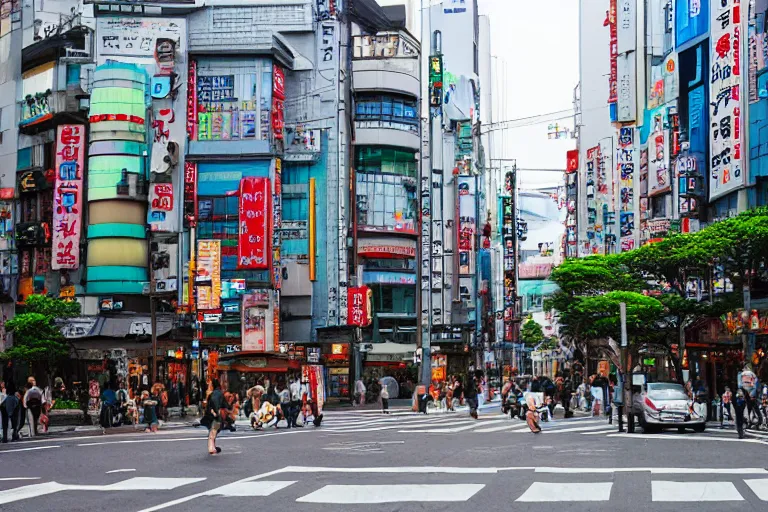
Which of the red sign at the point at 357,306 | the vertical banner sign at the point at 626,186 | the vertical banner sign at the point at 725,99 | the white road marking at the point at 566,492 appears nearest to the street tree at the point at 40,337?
the red sign at the point at 357,306

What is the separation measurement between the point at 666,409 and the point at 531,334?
130228 millimetres

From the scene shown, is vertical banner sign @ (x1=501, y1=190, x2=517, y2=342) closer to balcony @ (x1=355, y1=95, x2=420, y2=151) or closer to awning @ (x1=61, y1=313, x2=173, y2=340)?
balcony @ (x1=355, y1=95, x2=420, y2=151)

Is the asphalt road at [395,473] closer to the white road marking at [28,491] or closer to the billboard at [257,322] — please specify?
the white road marking at [28,491]

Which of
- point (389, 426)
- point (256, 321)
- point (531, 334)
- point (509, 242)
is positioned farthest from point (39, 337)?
point (531, 334)

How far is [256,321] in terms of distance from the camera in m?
66.1

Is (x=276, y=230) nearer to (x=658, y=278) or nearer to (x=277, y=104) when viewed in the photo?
(x=277, y=104)

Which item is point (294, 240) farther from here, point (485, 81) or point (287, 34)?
point (485, 81)

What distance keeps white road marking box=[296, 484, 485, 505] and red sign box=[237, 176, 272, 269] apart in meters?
50.1

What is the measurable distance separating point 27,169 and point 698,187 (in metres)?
38.4

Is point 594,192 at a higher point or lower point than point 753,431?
higher

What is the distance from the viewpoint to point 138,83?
67188 mm

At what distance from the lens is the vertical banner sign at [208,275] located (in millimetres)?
59438

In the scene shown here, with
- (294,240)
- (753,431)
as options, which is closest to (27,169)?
(294,240)

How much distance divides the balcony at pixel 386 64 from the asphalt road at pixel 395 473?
161ft
